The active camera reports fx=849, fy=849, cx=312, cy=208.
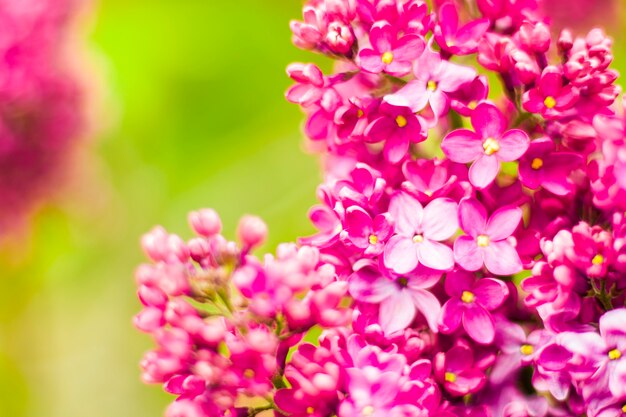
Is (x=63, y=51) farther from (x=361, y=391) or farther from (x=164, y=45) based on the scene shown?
(x=361, y=391)

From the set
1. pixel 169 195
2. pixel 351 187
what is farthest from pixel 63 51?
pixel 351 187

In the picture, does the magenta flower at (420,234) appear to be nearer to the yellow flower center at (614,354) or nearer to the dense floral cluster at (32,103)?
the yellow flower center at (614,354)

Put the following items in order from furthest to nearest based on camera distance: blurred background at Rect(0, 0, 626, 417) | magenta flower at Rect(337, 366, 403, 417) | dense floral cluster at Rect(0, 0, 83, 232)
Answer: blurred background at Rect(0, 0, 626, 417), dense floral cluster at Rect(0, 0, 83, 232), magenta flower at Rect(337, 366, 403, 417)

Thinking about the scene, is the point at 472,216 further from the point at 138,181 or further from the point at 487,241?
the point at 138,181

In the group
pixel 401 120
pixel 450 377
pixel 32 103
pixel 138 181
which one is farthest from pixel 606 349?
pixel 138 181

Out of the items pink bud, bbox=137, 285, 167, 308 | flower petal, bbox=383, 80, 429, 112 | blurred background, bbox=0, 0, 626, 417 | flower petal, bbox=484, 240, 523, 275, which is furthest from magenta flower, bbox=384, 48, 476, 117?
blurred background, bbox=0, 0, 626, 417

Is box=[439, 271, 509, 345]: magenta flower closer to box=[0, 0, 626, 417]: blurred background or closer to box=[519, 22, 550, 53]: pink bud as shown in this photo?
box=[519, 22, 550, 53]: pink bud
